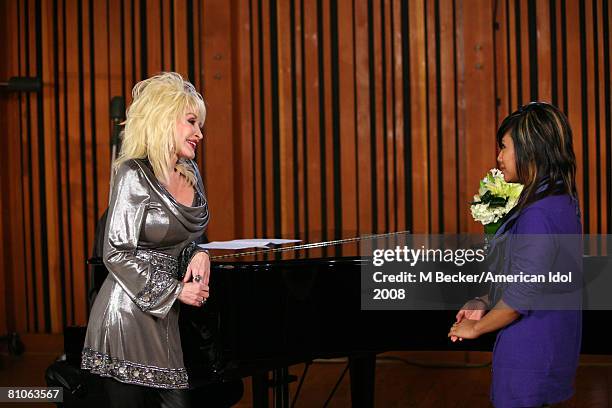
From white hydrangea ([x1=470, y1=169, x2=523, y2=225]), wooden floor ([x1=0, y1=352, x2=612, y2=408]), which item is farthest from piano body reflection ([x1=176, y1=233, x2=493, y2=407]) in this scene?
wooden floor ([x1=0, y1=352, x2=612, y2=408])

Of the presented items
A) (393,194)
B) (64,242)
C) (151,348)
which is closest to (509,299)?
(151,348)

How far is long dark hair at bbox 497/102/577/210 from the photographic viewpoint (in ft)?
7.00

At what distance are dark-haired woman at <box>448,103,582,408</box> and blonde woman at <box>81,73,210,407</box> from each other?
0.85 m

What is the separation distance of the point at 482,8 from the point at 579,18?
0.62 metres

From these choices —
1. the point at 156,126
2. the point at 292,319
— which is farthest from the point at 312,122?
the point at 156,126

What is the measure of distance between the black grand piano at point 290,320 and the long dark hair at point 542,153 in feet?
3.90

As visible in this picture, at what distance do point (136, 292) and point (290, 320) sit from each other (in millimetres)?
948

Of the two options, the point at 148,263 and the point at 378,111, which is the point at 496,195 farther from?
the point at 378,111

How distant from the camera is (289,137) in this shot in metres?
5.93

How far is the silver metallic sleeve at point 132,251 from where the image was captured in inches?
94.3

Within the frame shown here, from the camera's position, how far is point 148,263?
2426 mm

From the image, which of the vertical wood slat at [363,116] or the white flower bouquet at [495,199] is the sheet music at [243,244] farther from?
the vertical wood slat at [363,116]

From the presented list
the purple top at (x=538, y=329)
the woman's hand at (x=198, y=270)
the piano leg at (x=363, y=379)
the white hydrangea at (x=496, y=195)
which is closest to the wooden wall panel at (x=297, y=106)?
the piano leg at (x=363, y=379)

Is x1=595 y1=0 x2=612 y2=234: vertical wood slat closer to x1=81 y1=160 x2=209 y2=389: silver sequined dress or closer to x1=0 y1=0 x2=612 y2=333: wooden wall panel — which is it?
x1=0 y1=0 x2=612 y2=333: wooden wall panel
